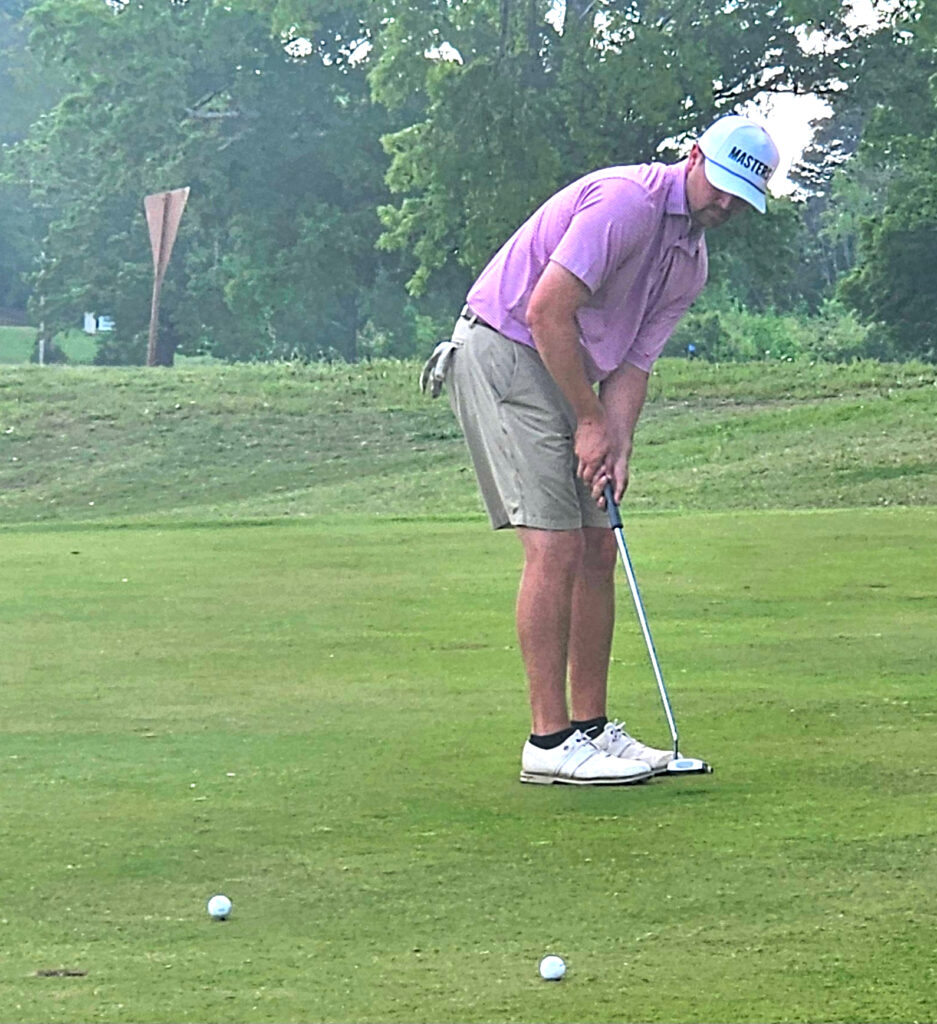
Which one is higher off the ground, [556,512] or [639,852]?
[556,512]

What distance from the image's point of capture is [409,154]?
33.8 meters

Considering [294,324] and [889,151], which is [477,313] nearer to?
[889,151]

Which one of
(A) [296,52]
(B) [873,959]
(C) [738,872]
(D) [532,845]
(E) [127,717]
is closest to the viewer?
(B) [873,959]

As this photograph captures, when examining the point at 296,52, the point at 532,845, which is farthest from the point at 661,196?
the point at 296,52

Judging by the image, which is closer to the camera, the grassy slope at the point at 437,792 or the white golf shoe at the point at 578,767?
the grassy slope at the point at 437,792

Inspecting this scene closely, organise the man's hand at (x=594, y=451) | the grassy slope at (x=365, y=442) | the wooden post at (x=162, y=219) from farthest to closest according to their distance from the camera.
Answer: the wooden post at (x=162, y=219) < the grassy slope at (x=365, y=442) < the man's hand at (x=594, y=451)

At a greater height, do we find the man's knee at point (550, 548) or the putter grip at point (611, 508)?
the putter grip at point (611, 508)

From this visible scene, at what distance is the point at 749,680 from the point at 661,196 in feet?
6.74

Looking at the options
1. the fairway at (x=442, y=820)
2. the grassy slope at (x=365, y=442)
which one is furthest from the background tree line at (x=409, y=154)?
the fairway at (x=442, y=820)

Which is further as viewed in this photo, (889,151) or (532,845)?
(889,151)

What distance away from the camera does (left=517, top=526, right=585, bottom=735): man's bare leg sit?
17.6ft

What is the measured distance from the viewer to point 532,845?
446cm

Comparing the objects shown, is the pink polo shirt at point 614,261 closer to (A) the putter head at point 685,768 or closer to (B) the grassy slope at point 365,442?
(A) the putter head at point 685,768

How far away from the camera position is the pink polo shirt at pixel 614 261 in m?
5.23
